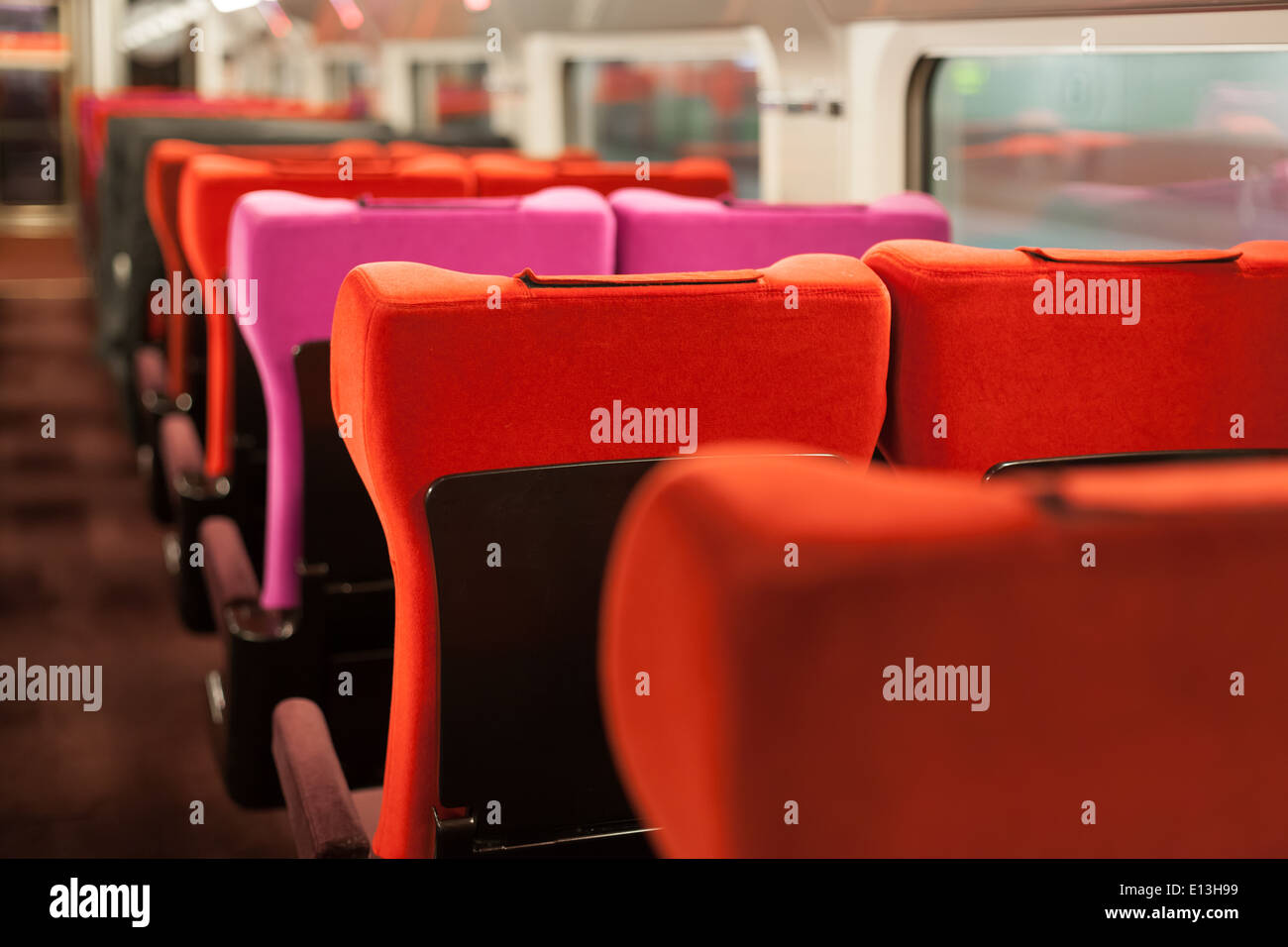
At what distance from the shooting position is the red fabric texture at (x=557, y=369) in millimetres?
1251

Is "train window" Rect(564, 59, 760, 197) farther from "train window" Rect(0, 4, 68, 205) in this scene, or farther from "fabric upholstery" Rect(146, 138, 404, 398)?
"train window" Rect(0, 4, 68, 205)

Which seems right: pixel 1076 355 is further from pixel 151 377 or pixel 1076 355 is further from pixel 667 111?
pixel 667 111

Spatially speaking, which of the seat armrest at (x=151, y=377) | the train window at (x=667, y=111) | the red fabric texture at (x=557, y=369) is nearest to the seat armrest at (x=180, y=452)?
the seat armrest at (x=151, y=377)

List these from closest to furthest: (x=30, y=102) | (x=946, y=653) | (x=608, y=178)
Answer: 1. (x=946, y=653)
2. (x=608, y=178)
3. (x=30, y=102)

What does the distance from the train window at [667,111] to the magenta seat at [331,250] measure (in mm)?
3074

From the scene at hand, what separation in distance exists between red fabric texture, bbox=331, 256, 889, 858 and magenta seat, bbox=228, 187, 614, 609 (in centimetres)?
61

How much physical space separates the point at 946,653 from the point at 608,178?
2800 mm

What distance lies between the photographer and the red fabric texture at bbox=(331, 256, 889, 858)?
49.3 inches

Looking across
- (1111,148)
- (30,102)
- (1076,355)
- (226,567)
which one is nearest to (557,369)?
(1076,355)

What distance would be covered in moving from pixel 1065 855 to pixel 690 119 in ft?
19.0

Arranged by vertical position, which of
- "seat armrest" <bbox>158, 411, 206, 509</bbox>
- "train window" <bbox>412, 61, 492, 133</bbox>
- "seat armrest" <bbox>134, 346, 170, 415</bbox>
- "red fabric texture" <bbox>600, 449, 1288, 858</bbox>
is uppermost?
"train window" <bbox>412, 61, 492, 133</bbox>

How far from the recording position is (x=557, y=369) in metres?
1.29

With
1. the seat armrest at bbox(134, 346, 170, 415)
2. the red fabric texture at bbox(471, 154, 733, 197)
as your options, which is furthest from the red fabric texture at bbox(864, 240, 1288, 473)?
the seat armrest at bbox(134, 346, 170, 415)

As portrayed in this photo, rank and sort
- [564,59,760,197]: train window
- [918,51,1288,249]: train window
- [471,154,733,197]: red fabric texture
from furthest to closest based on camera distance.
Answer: [564,59,760,197]: train window
[471,154,733,197]: red fabric texture
[918,51,1288,249]: train window
